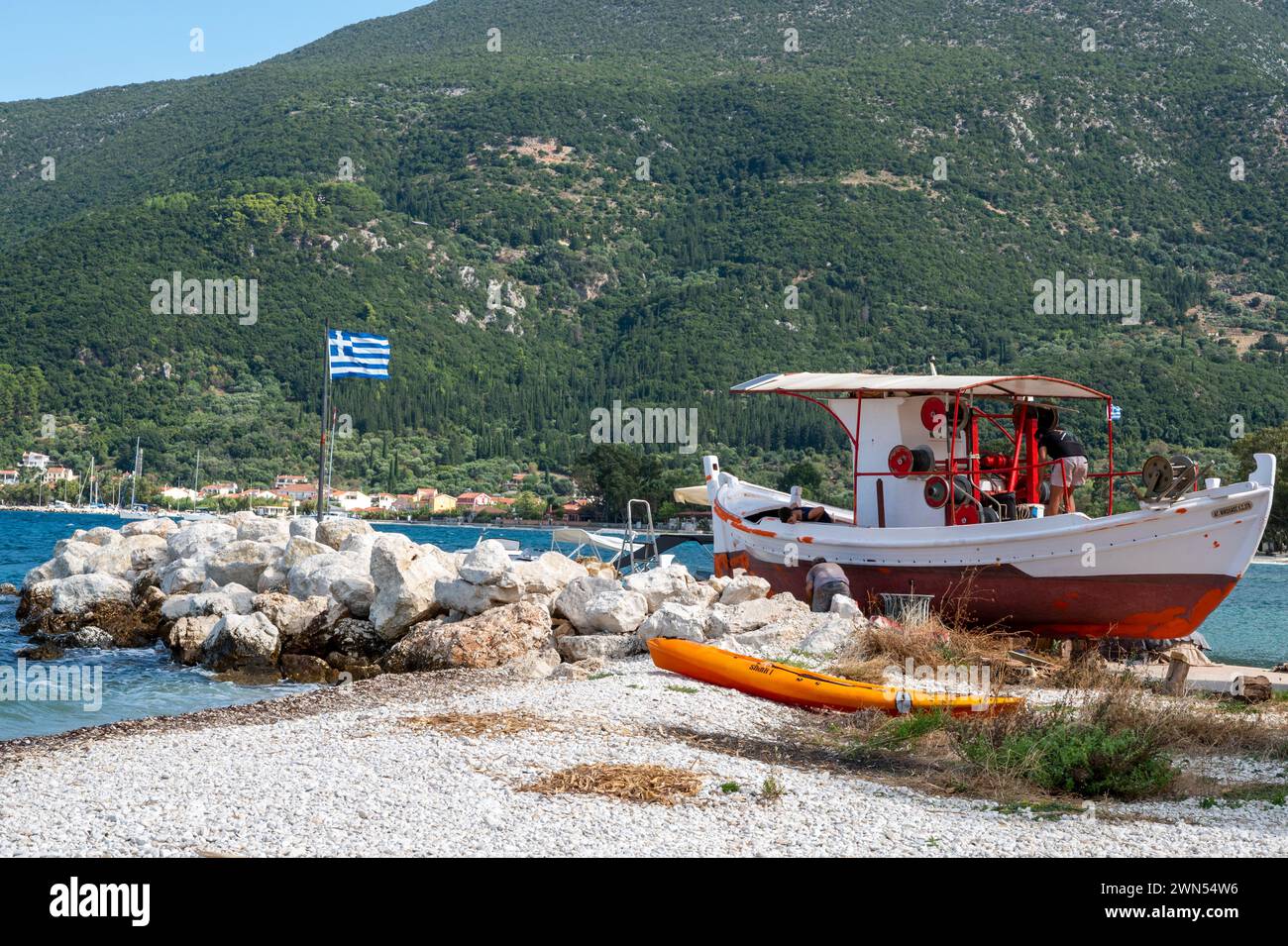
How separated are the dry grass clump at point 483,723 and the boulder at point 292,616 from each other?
23.8 feet

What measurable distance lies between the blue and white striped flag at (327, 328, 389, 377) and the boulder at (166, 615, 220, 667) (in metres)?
7.55

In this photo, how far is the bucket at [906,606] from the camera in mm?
15461

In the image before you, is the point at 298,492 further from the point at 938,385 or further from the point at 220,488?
the point at 938,385

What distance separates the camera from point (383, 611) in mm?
16828

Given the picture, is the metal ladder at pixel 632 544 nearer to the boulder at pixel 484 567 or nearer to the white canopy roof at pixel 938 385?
the white canopy roof at pixel 938 385

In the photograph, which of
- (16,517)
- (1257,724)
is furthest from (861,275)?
(1257,724)

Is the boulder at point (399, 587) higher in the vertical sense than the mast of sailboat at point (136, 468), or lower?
higher

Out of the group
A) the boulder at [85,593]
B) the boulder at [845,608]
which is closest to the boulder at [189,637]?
the boulder at [85,593]

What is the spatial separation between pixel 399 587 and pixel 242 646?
2.08m

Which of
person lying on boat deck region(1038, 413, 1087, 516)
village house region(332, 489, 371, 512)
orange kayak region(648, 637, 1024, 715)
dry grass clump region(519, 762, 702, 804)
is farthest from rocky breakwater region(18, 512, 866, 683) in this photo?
village house region(332, 489, 371, 512)

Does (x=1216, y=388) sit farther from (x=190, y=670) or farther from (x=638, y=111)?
(x=638, y=111)

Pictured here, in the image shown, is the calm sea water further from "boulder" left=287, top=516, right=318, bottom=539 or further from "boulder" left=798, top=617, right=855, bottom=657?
"boulder" left=798, top=617, right=855, bottom=657

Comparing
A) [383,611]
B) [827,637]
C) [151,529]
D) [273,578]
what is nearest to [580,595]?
[383,611]

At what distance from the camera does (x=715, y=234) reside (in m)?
118
